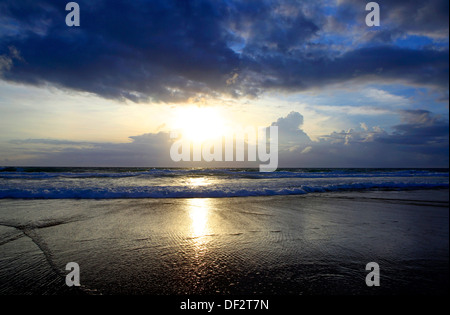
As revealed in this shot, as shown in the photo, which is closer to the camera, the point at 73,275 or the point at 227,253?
the point at 73,275

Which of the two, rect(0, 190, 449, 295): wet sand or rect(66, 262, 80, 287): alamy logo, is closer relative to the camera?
rect(0, 190, 449, 295): wet sand

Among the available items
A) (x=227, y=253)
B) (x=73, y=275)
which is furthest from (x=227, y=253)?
(x=73, y=275)

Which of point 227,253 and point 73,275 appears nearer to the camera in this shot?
point 73,275

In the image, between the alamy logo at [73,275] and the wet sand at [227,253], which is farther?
the alamy logo at [73,275]

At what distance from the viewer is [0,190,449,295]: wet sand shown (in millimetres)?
3023

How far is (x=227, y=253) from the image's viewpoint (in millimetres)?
4180

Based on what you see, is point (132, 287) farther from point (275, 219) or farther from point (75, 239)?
point (275, 219)

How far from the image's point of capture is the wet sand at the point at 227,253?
3.02 metres

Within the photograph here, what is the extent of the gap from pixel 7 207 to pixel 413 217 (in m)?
15.2

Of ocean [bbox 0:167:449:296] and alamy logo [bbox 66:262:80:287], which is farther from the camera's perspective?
alamy logo [bbox 66:262:80:287]

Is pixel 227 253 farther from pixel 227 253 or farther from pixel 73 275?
pixel 73 275

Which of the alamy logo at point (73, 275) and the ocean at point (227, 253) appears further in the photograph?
the alamy logo at point (73, 275)
